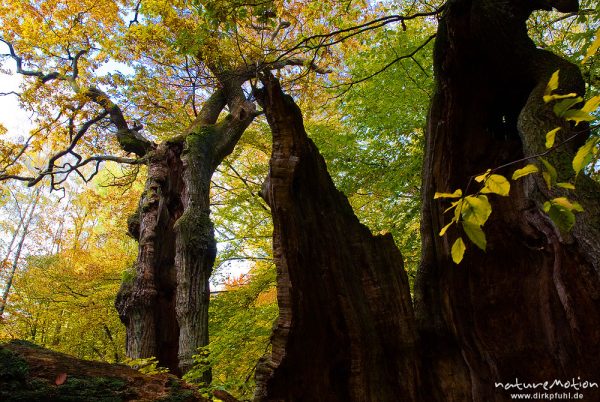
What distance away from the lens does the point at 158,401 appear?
5.34ft

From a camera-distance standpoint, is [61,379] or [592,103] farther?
[61,379]

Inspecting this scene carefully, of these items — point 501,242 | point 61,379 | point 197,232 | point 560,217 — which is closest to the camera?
point 560,217

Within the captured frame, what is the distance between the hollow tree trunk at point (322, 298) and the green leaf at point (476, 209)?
Result: 4.55 feet

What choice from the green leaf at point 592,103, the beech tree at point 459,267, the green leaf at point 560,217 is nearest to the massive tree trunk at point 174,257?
the beech tree at point 459,267

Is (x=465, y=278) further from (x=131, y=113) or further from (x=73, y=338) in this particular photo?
(x=73, y=338)

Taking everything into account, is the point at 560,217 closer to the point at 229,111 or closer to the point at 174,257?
the point at 174,257

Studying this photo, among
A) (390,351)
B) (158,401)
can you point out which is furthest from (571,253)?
(158,401)

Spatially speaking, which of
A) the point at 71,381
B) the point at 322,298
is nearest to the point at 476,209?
the point at 322,298

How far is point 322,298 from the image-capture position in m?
2.35

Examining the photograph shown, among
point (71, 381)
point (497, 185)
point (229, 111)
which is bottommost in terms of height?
point (71, 381)

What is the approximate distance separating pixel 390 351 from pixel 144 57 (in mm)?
7605

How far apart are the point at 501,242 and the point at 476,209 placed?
1845 millimetres

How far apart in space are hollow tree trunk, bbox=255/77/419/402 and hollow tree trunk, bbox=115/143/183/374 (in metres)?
3.46

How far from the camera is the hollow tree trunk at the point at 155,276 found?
204 inches
